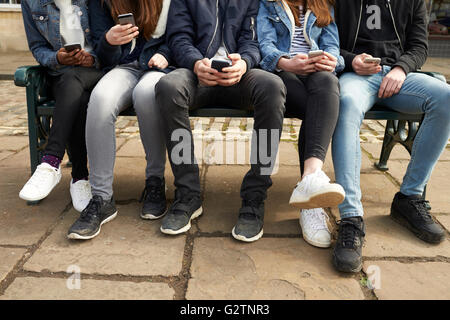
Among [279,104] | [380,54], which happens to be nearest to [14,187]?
[279,104]

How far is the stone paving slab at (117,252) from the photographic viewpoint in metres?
1.93

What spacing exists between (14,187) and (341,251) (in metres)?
2.17

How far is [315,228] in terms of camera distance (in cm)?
222

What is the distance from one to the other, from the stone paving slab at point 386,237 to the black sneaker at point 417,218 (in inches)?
1.3

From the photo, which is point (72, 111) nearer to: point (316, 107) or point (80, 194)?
point (80, 194)

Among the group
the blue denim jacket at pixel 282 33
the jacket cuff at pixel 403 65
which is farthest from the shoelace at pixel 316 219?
the jacket cuff at pixel 403 65

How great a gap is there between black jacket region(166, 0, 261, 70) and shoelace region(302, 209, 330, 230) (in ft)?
3.02

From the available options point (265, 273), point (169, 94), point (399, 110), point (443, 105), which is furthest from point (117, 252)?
point (443, 105)

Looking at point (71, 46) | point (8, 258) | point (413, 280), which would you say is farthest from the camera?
point (71, 46)

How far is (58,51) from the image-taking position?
2441mm

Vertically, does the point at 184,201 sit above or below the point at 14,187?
above

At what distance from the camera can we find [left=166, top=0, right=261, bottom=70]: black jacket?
8.23ft

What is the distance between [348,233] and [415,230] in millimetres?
470
